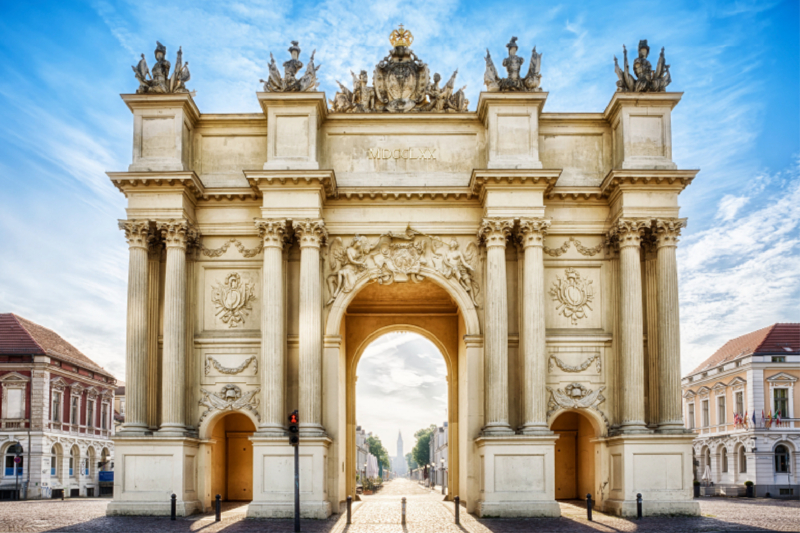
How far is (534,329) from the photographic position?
26.4m

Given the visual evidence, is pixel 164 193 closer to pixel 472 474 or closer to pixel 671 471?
pixel 472 474

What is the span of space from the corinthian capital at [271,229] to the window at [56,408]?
3177 centimetres

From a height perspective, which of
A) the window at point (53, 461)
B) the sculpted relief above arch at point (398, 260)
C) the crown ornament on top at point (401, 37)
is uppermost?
the crown ornament on top at point (401, 37)

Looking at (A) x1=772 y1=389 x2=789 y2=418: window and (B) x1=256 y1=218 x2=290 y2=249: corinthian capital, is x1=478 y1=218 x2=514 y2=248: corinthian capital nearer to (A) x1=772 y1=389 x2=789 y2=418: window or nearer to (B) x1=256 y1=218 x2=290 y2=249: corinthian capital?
(B) x1=256 y1=218 x2=290 y2=249: corinthian capital

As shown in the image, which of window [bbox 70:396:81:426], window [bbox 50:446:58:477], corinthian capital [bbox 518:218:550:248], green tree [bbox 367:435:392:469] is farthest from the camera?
green tree [bbox 367:435:392:469]

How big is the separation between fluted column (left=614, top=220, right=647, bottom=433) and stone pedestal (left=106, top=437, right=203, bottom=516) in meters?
13.7

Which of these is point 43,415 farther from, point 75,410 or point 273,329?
point 273,329

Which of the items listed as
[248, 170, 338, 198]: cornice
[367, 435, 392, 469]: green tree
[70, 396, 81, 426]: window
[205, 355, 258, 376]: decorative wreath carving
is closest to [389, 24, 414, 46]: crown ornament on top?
[248, 170, 338, 198]: cornice

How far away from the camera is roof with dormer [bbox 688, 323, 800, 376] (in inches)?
2055

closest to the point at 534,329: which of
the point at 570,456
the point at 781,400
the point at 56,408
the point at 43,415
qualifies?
the point at 570,456

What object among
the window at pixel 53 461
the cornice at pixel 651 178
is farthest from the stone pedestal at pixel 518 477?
the window at pixel 53 461

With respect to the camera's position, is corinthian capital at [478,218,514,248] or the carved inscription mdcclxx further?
the carved inscription mdcclxx

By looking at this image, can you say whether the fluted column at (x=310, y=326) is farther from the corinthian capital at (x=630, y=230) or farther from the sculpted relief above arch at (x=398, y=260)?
the corinthian capital at (x=630, y=230)

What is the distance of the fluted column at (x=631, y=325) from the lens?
26203 millimetres
